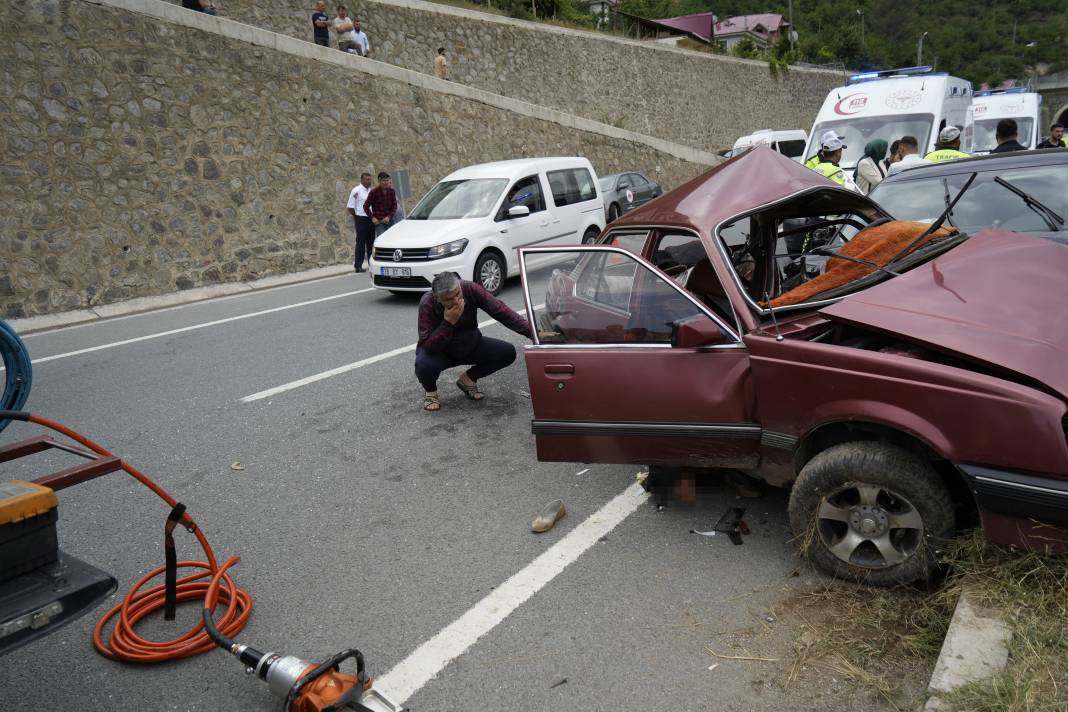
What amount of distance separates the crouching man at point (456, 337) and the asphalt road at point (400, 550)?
0.25m

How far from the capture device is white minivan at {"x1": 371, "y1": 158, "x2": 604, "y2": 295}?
34.8 feet

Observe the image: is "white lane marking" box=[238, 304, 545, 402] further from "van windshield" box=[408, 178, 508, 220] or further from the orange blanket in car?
"van windshield" box=[408, 178, 508, 220]

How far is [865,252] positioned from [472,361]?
3.21m

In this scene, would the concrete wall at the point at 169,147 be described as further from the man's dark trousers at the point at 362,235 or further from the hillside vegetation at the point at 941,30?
the hillside vegetation at the point at 941,30

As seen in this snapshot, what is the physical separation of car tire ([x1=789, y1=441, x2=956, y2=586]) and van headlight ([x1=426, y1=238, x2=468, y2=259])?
7642 millimetres

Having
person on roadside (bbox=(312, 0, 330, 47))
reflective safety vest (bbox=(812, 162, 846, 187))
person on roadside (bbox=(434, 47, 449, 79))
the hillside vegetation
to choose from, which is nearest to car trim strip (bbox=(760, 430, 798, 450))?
reflective safety vest (bbox=(812, 162, 846, 187))

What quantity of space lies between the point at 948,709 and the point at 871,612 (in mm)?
755

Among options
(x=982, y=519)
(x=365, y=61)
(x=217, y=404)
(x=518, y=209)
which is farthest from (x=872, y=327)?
(x=365, y=61)

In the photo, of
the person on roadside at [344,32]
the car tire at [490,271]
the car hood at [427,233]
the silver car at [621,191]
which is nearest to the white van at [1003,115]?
the silver car at [621,191]

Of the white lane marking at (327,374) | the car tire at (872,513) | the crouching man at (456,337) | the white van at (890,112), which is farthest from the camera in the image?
the white van at (890,112)

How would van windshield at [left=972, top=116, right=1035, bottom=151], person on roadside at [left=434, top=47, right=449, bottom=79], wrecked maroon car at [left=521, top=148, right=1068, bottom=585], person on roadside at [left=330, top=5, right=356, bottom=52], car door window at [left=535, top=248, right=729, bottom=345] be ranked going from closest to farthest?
wrecked maroon car at [left=521, top=148, right=1068, bottom=585]
car door window at [left=535, top=248, right=729, bottom=345]
van windshield at [left=972, top=116, right=1035, bottom=151]
person on roadside at [left=330, top=5, right=356, bottom=52]
person on roadside at [left=434, top=47, right=449, bottom=79]

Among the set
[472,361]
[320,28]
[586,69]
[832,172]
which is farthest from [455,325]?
[586,69]

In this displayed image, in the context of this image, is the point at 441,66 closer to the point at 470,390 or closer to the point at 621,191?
the point at 621,191

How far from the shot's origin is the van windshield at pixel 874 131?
12.9 metres
